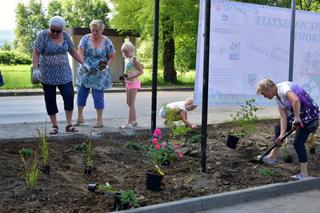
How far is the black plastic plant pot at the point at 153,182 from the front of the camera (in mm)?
6078

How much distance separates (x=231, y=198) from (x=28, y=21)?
9194cm

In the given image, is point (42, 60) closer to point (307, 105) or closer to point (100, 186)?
point (100, 186)

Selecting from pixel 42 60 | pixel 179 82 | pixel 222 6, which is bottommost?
pixel 179 82

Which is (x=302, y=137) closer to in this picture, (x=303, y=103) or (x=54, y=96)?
(x=303, y=103)

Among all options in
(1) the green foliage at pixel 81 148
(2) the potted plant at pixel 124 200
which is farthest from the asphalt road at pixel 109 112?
(2) the potted plant at pixel 124 200

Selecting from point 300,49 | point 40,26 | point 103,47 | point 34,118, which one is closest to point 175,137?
point 103,47

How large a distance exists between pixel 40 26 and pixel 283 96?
87849 millimetres

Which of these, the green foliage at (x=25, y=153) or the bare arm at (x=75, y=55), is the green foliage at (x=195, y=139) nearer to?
the bare arm at (x=75, y=55)

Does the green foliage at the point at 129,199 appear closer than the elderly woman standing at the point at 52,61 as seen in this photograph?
Yes

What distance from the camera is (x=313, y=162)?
8.05 meters

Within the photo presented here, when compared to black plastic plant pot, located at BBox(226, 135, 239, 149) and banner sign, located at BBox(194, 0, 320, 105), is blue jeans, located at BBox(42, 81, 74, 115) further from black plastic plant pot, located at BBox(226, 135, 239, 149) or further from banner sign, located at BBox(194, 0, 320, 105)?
black plastic plant pot, located at BBox(226, 135, 239, 149)

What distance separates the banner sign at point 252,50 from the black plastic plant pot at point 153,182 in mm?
2300

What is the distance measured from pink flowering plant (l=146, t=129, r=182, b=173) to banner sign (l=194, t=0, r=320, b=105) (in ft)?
4.52

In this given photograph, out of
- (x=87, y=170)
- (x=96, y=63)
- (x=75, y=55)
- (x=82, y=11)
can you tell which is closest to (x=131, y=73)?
(x=96, y=63)
